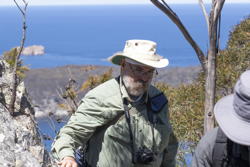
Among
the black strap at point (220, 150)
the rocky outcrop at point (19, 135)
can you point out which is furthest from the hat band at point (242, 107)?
the rocky outcrop at point (19, 135)

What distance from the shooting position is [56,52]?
134125 millimetres

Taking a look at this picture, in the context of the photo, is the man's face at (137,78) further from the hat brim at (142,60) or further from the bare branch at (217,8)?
the bare branch at (217,8)

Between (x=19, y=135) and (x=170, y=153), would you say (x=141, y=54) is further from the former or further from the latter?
(x=19, y=135)

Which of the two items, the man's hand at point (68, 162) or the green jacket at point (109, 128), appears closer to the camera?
the man's hand at point (68, 162)

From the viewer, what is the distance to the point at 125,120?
309 cm

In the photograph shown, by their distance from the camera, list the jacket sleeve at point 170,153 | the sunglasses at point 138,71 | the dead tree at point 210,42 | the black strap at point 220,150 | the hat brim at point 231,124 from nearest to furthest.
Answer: the hat brim at point 231,124, the black strap at point 220,150, the sunglasses at point 138,71, the jacket sleeve at point 170,153, the dead tree at point 210,42

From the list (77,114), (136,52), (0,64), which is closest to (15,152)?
(77,114)

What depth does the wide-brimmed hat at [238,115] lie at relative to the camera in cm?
201

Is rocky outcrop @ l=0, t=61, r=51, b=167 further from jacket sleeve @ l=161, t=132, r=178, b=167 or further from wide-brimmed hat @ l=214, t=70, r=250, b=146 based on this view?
wide-brimmed hat @ l=214, t=70, r=250, b=146

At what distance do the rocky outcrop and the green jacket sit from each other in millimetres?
204

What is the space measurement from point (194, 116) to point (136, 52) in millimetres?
6408

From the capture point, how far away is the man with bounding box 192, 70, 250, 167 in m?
2.03

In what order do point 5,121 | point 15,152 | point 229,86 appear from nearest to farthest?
point 15,152 < point 5,121 < point 229,86

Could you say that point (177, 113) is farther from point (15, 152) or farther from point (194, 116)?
point (15, 152)
